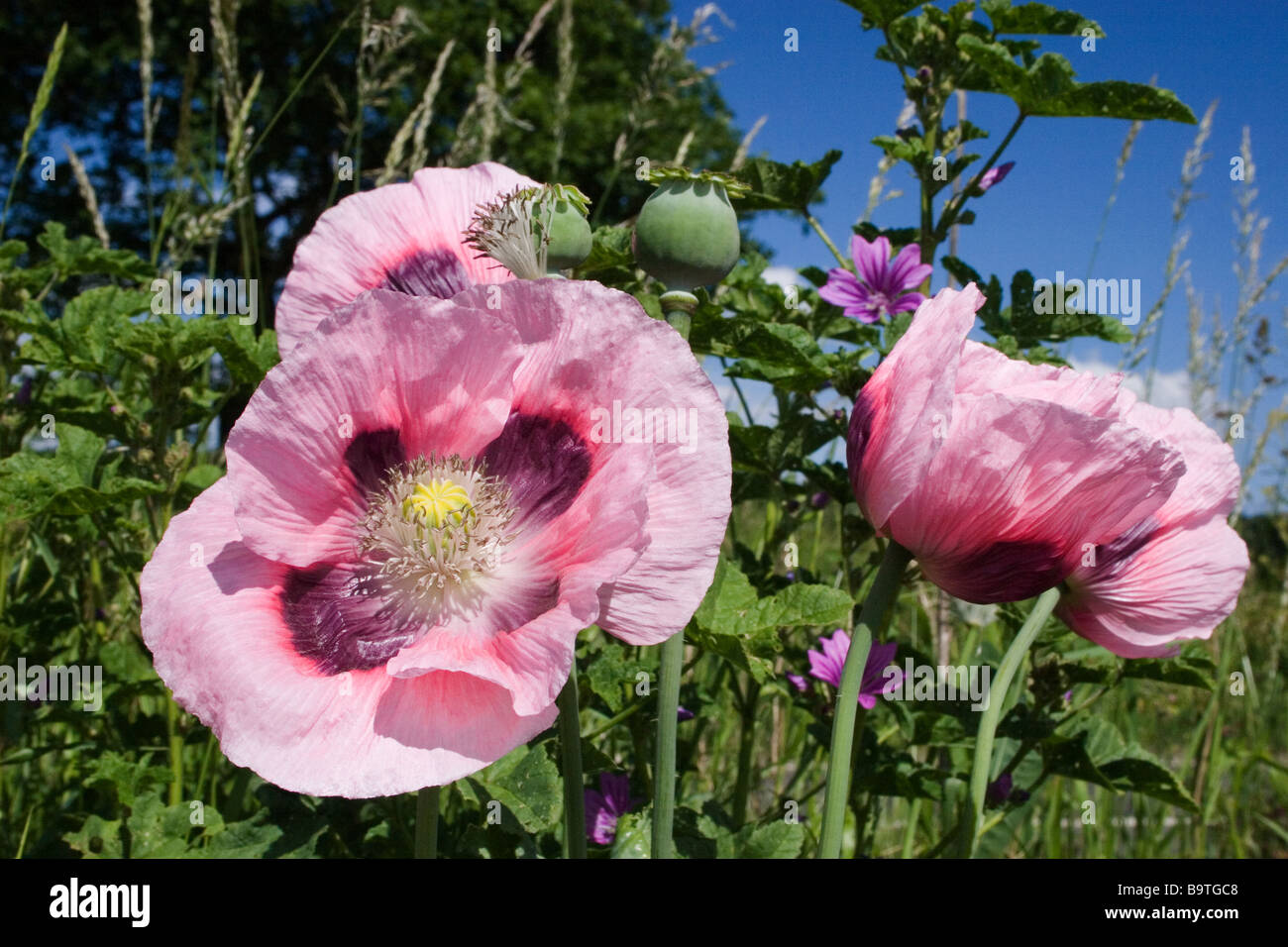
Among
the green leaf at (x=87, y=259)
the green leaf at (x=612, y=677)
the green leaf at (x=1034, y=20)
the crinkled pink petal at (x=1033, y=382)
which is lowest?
the green leaf at (x=612, y=677)

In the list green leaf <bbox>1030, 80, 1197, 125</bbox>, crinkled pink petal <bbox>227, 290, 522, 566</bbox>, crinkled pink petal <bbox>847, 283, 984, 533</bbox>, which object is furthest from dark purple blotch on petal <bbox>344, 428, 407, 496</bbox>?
green leaf <bbox>1030, 80, 1197, 125</bbox>

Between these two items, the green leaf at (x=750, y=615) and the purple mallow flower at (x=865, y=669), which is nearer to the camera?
the green leaf at (x=750, y=615)

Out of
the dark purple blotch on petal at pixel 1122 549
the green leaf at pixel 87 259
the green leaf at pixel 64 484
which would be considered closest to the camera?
the dark purple blotch on petal at pixel 1122 549

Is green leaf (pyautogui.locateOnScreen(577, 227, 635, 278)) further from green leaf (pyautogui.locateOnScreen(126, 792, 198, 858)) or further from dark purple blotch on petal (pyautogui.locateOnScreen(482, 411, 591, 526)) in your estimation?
green leaf (pyautogui.locateOnScreen(126, 792, 198, 858))

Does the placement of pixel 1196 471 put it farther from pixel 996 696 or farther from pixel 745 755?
pixel 745 755

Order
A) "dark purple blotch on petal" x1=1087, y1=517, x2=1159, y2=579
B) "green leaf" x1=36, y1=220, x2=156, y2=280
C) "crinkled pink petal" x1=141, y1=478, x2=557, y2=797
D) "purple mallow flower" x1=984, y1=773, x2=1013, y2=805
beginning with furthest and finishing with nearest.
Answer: "green leaf" x1=36, y1=220, x2=156, y2=280
"purple mallow flower" x1=984, y1=773, x2=1013, y2=805
"dark purple blotch on petal" x1=1087, y1=517, x2=1159, y2=579
"crinkled pink petal" x1=141, y1=478, x2=557, y2=797

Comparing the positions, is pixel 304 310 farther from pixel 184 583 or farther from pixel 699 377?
pixel 699 377


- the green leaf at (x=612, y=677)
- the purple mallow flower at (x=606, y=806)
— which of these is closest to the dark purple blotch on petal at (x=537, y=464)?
the green leaf at (x=612, y=677)

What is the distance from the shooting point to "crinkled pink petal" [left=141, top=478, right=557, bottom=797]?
0.65 m

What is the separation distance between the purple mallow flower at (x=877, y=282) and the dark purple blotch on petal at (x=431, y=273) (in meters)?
0.75

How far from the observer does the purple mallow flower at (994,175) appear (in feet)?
5.05

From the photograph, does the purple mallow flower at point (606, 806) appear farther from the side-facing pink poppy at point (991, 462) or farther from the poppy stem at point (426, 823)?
the side-facing pink poppy at point (991, 462)

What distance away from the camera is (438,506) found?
802 millimetres
